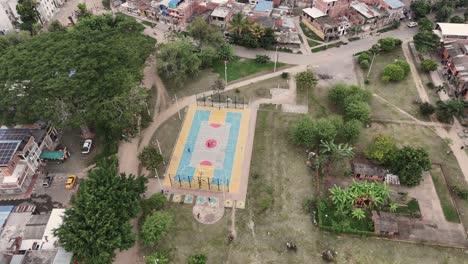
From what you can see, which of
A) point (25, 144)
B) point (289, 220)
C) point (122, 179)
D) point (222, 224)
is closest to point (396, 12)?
point (289, 220)

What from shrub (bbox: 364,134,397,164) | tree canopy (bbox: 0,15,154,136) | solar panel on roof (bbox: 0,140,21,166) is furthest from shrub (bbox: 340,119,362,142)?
solar panel on roof (bbox: 0,140,21,166)

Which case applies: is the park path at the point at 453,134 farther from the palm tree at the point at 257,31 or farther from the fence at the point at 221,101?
the fence at the point at 221,101

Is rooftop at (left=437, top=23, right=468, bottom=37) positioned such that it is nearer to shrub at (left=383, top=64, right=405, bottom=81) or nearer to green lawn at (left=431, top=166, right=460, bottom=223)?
shrub at (left=383, top=64, right=405, bottom=81)

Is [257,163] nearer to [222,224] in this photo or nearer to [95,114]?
[222,224]

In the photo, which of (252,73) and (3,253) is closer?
(3,253)

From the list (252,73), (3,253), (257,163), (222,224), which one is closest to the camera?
(3,253)

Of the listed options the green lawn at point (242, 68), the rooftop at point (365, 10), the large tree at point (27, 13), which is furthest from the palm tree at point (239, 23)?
the large tree at point (27, 13)

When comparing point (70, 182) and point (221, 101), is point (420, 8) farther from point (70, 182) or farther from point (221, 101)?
point (70, 182)
